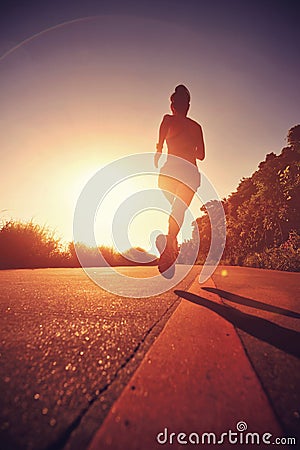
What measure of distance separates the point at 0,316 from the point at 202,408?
126 centimetres

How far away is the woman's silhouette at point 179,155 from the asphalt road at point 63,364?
2555 mm

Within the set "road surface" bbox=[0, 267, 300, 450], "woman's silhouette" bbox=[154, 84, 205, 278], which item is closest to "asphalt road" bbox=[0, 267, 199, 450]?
"road surface" bbox=[0, 267, 300, 450]

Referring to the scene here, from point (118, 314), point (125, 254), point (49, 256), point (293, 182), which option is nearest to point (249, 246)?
point (293, 182)

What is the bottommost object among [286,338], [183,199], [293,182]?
[286,338]

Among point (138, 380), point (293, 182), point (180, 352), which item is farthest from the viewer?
point (293, 182)

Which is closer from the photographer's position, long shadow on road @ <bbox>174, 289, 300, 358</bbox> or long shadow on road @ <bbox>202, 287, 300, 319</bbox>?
long shadow on road @ <bbox>174, 289, 300, 358</bbox>

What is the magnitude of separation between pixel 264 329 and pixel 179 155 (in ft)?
10.5

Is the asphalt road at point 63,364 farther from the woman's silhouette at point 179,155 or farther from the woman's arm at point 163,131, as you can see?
the woman's arm at point 163,131

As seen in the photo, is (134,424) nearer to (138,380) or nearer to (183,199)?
(138,380)

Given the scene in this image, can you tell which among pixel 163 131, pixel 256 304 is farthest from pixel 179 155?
pixel 256 304

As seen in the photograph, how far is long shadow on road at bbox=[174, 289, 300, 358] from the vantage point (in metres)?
1.09

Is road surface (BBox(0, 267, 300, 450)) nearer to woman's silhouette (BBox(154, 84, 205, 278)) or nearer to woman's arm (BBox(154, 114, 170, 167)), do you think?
woman's silhouette (BBox(154, 84, 205, 278))

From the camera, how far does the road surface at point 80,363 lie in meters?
0.56

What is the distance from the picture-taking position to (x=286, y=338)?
1.18 meters
